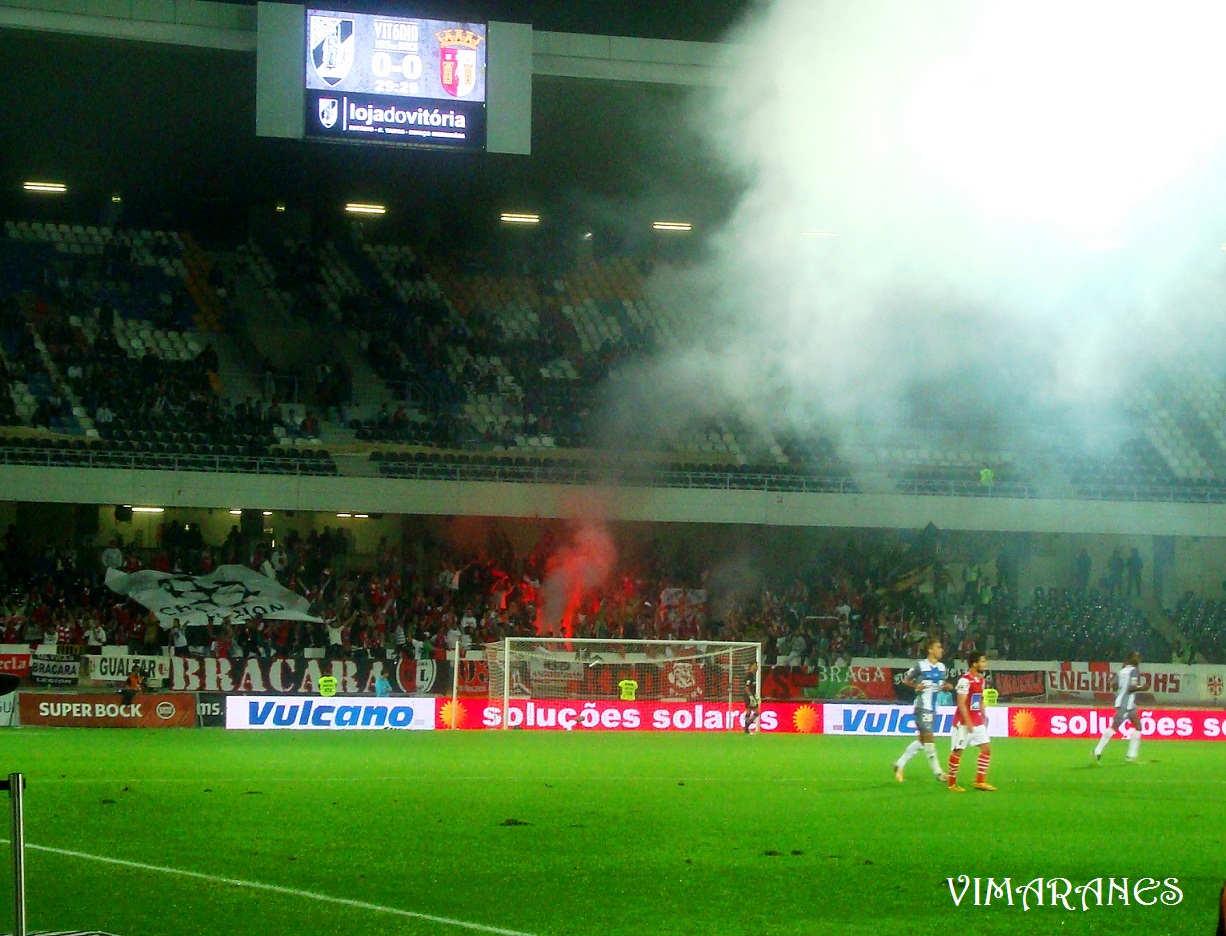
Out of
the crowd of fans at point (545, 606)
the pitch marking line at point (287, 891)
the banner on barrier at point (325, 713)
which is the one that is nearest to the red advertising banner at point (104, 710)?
the banner on barrier at point (325, 713)

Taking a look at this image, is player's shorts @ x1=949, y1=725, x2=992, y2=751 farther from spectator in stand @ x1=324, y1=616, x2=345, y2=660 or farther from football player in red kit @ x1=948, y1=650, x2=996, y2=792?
spectator in stand @ x1=324, y1=616, x2=345, y2=660

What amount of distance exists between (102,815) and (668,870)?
4.90 m

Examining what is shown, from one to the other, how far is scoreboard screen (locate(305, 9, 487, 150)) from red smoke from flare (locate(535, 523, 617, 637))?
8697mm

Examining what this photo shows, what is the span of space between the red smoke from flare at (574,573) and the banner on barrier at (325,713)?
249 inches

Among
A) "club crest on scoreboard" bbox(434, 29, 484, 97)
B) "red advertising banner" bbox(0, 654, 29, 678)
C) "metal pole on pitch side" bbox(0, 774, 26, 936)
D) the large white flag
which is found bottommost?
"red advertising banner" bbox(0, 654, 29, 678)

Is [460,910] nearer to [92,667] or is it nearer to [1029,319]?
[1029,319]

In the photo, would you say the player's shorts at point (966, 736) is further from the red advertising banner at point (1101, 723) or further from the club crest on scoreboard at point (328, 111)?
the club crest on scoreboard at point (328, 111)

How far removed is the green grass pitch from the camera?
812 centimetres

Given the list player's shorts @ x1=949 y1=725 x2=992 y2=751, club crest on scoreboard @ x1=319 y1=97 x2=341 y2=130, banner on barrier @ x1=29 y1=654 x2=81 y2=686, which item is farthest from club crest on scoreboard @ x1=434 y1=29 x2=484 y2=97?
player's shorts @ x1=949 y1=725 x2=992 y2=751

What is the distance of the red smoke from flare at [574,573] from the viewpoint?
2884 cm

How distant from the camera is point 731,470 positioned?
28.8 metres

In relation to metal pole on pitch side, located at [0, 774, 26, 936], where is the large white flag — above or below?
below

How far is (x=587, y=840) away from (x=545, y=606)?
714 inches

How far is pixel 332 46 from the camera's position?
79.9ft
